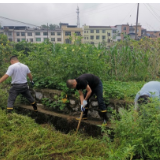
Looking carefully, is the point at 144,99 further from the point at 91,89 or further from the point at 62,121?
the point at 62,121

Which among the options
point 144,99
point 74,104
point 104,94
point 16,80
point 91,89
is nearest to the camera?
point 144,99

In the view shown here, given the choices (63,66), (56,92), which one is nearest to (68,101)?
(56,92)

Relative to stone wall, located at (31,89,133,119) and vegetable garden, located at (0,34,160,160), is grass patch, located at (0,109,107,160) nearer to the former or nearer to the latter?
vegetable garden, located at (0,34,160,160)

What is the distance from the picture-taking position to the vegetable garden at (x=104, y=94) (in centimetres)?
216

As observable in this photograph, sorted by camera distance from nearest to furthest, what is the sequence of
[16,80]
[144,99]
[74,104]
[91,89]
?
[144,99], [91,89], [16,80], [74,104]

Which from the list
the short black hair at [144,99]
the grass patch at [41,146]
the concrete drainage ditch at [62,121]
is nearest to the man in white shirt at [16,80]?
the concrete drainage ditch at [62,121]

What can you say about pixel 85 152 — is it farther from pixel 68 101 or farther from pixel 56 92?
pixel 56 92

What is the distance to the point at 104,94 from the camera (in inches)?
163

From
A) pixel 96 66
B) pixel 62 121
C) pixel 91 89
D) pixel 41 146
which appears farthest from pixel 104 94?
pixel 41 146

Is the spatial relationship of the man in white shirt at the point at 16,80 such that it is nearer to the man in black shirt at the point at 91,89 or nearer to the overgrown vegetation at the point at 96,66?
the overgrown vegetation at the point at 96,66

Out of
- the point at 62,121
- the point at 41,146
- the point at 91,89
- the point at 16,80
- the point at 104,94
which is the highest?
the point at 16,80

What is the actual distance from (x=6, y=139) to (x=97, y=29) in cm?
5039

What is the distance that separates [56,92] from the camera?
4777 millimetres

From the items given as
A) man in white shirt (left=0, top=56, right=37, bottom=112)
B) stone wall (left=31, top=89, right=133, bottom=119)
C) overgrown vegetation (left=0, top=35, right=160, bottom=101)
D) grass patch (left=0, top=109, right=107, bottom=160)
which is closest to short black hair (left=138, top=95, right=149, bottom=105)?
grass patch (left=0, top=109, right=107, bottom=160)
